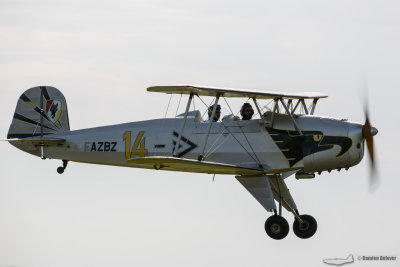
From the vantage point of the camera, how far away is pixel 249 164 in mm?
18672

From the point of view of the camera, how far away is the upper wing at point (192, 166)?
57.3 feet

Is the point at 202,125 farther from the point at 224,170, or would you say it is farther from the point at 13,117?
the point at 13,117

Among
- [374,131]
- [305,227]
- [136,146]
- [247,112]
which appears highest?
[247,112]

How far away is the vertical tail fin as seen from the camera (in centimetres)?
2197

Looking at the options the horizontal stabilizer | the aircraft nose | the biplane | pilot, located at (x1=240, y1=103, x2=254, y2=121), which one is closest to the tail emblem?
the horizontal stabilizer

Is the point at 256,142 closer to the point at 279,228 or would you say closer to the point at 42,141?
the point at 279,228

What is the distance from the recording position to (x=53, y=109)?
22.1 m

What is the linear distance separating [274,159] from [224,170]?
0.97 m

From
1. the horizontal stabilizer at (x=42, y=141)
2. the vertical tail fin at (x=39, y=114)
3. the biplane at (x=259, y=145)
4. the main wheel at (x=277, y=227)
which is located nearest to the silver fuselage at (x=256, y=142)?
the biplane at (x=259, y=145)

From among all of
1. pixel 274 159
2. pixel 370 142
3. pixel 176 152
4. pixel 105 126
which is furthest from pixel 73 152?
pixel 370 142

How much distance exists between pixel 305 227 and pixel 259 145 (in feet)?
6.23

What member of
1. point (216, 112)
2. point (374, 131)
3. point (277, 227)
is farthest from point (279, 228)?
point (216, 112)

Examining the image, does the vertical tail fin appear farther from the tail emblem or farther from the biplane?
the biplane

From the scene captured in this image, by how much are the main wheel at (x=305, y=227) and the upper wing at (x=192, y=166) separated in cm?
123
